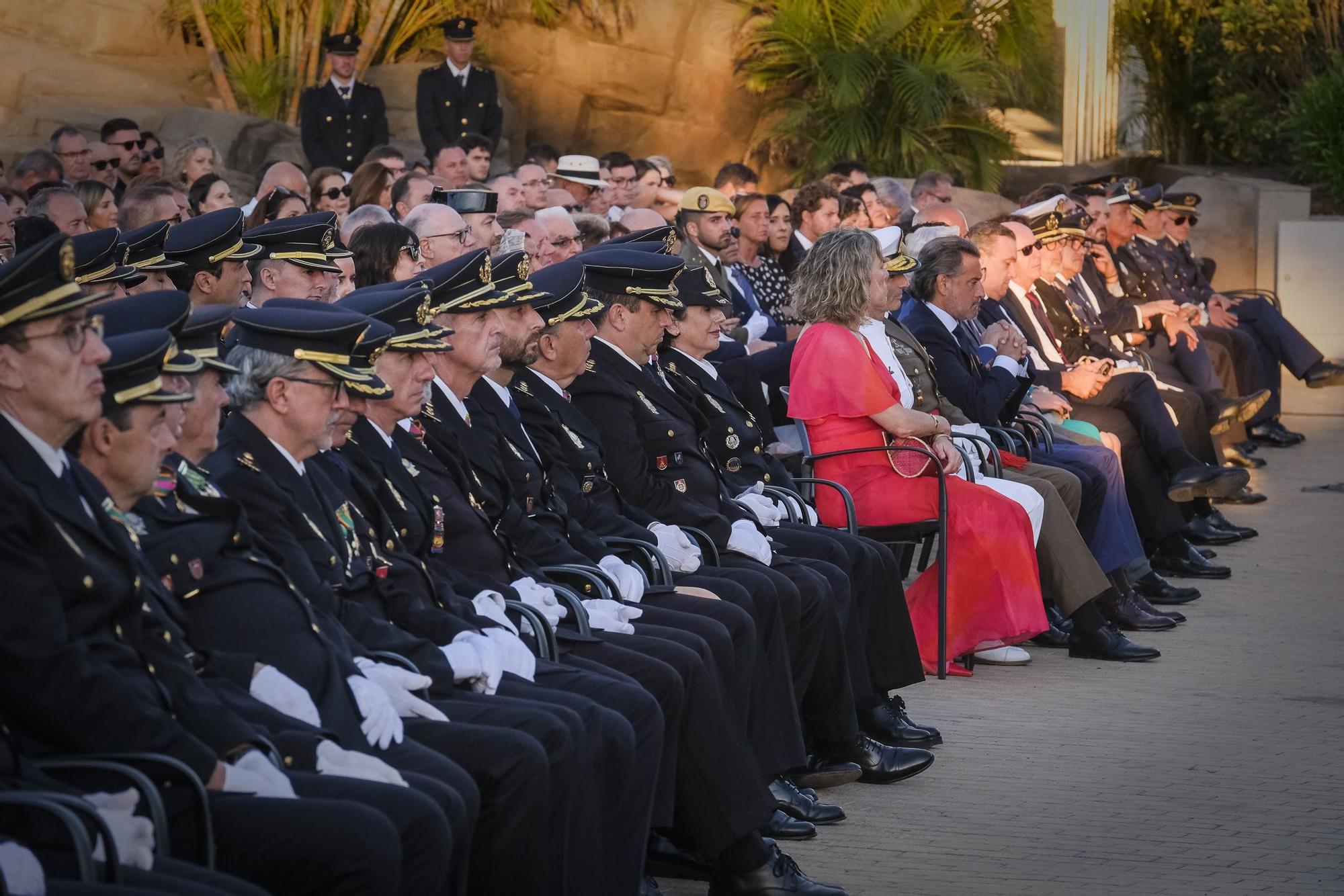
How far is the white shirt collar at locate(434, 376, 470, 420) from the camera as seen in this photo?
5000 mm

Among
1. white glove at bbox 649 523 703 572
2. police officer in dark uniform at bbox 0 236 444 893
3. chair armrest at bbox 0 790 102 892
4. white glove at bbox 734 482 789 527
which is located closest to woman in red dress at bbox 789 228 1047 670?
white glove at bbox 734 482 789 527

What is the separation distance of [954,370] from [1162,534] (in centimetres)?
185

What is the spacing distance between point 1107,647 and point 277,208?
3.93 m

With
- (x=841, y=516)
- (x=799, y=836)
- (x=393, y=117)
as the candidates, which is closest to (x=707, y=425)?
(x=841, y=516)

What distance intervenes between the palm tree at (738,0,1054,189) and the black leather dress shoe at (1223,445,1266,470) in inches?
238

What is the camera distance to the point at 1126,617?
7945 millimetres

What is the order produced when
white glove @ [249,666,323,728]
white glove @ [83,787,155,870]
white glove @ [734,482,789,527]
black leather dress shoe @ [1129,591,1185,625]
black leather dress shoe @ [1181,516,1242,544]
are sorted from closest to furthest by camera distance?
white glove @ [83,787,155,870], white glove @ [249,666,323,728], white glove @ [734,482,789,527], black leather dress shoe @ [1129,591,1185,625], black leather dress shoe @ [1181,516,1242,544]

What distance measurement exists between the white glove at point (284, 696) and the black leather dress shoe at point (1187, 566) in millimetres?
6286

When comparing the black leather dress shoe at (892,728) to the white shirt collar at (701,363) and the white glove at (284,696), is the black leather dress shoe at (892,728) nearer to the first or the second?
the white shirt collar at (701,363)

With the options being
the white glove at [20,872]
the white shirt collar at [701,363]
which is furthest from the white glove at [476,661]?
the white shirt collar at [701,363]

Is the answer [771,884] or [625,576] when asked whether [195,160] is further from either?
[771,884]

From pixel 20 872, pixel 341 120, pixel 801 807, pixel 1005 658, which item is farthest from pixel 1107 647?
pixel 341 120

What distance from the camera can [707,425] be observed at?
6.46 meters

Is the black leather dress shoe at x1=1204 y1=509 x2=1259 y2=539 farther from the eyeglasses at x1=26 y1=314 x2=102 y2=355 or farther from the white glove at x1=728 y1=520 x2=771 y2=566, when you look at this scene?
the eyeglasses at x1=26 y1=314 x2=102 y2=355
